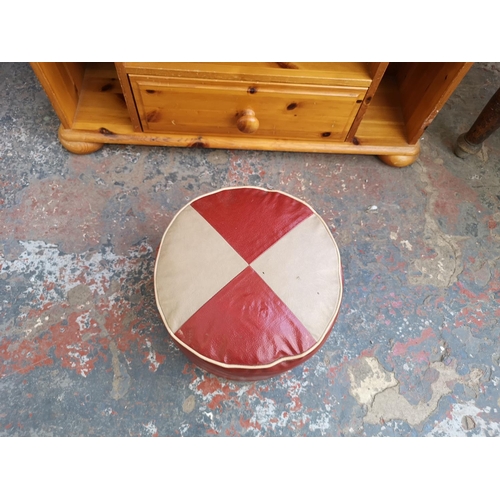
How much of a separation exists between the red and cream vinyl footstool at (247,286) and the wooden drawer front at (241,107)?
0.42 m

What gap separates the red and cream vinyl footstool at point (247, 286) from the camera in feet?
3.07

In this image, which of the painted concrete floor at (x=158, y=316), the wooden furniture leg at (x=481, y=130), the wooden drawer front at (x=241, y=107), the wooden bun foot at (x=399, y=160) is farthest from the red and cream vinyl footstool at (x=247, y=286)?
the wooden furniture leg at (x=481, y=130)

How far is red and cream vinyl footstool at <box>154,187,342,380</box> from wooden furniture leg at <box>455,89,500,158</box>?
0.86 m

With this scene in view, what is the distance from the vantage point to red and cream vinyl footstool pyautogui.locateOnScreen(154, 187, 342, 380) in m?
0.93

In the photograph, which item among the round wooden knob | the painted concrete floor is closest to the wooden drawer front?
the round wooden knob

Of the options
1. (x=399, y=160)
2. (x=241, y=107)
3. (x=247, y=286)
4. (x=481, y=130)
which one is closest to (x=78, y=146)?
(x=241, y=107)

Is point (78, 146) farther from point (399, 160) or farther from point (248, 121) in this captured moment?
point (399, 160)

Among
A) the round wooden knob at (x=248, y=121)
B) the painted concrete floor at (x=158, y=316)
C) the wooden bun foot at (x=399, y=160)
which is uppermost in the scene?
the round wooden knob at (x=248, y=121)

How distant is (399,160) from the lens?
4.93 ft

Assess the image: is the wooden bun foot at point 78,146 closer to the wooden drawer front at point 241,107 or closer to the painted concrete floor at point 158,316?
the painted concrete floor at point 158,316

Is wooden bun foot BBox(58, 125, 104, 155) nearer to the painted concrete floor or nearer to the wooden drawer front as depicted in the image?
the painted concrete floor

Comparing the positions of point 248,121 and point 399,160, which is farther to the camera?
point 399,160

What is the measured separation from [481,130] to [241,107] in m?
0.89
